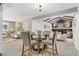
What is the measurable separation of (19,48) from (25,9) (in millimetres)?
700

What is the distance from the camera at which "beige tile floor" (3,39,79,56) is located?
7.30 feet

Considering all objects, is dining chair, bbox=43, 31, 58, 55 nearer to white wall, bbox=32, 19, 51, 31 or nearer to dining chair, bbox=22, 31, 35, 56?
white wall, bbox=32, 19, 51, 31

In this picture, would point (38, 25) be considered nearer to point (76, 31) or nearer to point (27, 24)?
point (27, 24)

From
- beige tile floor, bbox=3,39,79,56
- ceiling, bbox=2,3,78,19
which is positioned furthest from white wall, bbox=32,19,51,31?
beige tile floor, bbox=3,39,79,56

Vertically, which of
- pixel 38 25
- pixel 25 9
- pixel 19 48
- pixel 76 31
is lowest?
pixel 19 48

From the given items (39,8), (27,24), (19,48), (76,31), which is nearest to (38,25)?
(27,24)

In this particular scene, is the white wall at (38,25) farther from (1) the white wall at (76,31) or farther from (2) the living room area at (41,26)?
(1) the white wall at (76,31)

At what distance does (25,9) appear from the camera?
7.30ft

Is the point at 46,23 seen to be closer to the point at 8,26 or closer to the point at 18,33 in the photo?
the point at 18,33

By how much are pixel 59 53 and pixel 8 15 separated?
1129 mm

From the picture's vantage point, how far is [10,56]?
7.52 ft

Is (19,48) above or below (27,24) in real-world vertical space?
below

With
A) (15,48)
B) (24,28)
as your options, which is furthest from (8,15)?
(15,48)

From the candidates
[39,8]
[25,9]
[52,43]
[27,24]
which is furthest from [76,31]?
[25,9]
